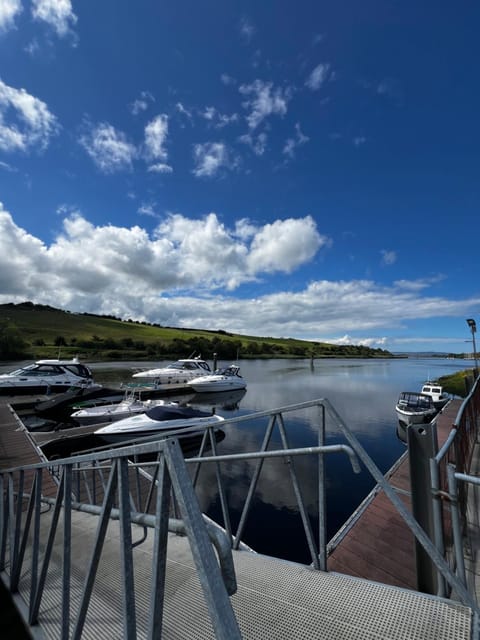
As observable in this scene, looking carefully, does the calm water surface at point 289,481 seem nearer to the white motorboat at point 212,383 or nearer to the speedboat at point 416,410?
Answer: the speedboat at point 416,410

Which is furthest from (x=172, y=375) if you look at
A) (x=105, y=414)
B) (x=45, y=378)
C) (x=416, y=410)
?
(x=416, y=410)

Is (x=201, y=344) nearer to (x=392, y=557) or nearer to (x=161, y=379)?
(x=161, y=379)

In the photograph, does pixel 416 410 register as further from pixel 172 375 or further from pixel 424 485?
pixel 172 375

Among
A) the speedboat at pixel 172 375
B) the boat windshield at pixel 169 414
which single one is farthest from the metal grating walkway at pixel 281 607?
the speedboat at pixel 172 375

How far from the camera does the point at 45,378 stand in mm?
25219

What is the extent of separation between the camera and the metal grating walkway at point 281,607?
196cm

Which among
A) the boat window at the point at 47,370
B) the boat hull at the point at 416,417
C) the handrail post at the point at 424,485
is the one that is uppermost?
the handrail post at the point at 424,485

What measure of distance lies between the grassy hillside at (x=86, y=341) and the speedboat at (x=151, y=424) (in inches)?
2381

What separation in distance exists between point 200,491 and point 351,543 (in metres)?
6.71

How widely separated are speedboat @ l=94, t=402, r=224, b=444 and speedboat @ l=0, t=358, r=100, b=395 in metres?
13.6

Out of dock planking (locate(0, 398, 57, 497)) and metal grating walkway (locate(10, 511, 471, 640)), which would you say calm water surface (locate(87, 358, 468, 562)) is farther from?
metal grating walkway (locate(10, 511, 471, 640))

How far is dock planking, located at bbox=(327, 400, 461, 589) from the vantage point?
15.8 feet

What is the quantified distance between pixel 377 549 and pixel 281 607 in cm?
447

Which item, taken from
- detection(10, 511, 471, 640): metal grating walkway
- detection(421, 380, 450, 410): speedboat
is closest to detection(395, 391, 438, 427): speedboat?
detection(421, 380, 450, 410): speedboat
